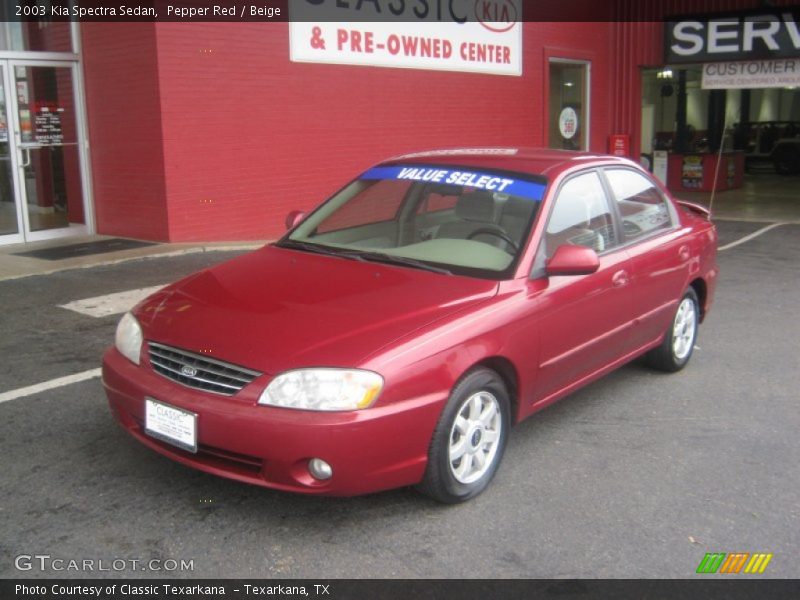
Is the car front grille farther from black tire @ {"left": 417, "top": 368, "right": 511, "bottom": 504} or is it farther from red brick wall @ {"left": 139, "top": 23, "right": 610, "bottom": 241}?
red brick wall @ {"left": 139, "top": 23, "right": 610, "bottom": 241}

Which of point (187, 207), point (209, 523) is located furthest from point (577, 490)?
point (187, 207)

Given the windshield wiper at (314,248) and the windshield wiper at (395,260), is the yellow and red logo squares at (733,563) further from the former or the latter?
the windshield wiper at (314,248)

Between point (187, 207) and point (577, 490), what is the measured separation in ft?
23.6

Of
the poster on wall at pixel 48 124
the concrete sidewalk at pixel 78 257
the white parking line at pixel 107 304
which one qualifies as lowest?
the white parking line at pixel 107 304

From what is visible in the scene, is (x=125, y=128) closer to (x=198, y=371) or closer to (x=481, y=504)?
(x=198, y=371)

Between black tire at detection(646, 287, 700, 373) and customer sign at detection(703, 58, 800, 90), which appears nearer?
black tire at detection(646, 287, 700, 373)

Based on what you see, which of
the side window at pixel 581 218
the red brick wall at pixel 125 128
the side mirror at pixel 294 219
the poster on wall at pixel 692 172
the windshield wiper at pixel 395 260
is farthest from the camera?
the poster on wall at pixel 692 172

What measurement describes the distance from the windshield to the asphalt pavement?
42.2 inches

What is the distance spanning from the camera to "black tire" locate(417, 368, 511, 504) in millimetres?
3500

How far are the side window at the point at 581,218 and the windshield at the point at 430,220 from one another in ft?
0.52

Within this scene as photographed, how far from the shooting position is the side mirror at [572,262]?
400 centimetres

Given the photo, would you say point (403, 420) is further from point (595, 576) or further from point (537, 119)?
point (537, 119)

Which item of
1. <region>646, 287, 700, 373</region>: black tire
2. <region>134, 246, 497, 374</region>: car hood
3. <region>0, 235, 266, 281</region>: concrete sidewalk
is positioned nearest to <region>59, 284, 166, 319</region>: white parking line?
<region>0, 235, 266, 281</region>: concrete sidewalk
